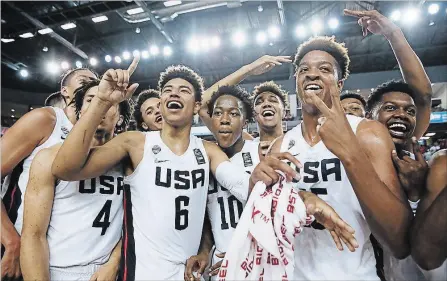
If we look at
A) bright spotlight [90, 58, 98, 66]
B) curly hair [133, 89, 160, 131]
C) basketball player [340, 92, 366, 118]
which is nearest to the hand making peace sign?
curly hair [133, 89, 160, 131]

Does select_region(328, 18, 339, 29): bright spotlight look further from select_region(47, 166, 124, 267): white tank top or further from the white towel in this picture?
the white towel

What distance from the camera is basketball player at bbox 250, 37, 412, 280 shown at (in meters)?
1.51

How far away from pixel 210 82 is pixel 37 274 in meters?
14.3

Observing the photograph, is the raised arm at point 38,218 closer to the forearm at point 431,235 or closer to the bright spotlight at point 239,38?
the forearm at point 431,235

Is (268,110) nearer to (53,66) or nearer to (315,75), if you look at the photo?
(315,75)

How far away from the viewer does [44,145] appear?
244cm

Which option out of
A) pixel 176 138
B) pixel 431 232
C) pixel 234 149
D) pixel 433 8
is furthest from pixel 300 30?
pixel 431 232

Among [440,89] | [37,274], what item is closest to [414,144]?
[37,274]

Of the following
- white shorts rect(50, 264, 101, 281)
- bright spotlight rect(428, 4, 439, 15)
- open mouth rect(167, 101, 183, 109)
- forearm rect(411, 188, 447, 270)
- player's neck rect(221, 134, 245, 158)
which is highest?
bright spotlight rect(428, 4, 439, 15)

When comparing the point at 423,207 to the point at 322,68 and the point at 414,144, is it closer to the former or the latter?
the point at 414,144

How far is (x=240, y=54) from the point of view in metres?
13.6

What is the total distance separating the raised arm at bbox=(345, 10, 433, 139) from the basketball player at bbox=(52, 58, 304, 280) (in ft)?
4.47

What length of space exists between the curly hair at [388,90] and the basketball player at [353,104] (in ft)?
2.14

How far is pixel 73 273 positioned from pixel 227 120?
60.5 inches
